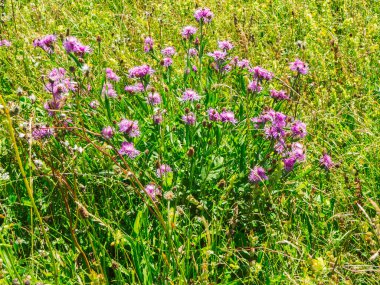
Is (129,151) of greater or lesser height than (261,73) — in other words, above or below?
below

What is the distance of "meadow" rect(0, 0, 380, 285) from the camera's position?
4.96 feet

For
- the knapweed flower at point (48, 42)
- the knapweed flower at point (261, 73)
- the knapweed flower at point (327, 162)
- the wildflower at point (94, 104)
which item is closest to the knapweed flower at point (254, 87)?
the knapweed flower at point (261, 73)

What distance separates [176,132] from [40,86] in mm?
1029

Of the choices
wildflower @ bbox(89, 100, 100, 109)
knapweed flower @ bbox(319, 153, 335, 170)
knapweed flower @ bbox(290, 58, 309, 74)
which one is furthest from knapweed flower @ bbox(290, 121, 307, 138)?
wildflower @ bbox(89, 100, 100, 109)

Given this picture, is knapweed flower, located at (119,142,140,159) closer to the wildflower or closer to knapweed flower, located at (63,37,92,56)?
the wildflower

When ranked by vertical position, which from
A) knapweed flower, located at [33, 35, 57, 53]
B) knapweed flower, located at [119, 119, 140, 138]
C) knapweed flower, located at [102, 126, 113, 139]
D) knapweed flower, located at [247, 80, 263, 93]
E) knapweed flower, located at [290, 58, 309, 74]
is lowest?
knapweed flower, located at [102, 126, 113, 139]

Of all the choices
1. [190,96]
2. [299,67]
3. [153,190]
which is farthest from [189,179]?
[299,67]

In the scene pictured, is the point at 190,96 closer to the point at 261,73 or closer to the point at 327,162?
the point at 261,73

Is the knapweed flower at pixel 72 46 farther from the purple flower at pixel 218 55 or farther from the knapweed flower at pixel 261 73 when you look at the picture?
the knapweed flower at pixel 261 73

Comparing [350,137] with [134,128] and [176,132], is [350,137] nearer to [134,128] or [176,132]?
[176,132]

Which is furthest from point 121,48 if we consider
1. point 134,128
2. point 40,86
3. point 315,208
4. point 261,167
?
point 315,208

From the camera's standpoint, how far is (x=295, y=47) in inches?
127

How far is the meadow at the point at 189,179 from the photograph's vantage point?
59.6 inches

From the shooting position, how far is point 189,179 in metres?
1.87
